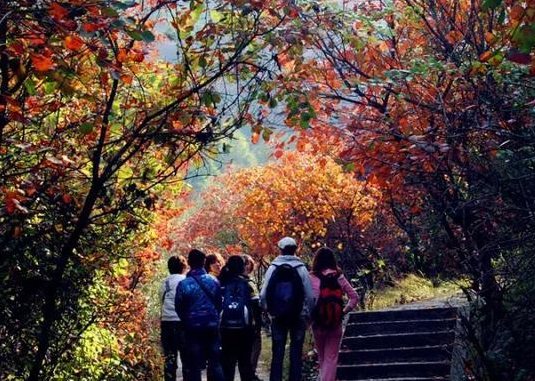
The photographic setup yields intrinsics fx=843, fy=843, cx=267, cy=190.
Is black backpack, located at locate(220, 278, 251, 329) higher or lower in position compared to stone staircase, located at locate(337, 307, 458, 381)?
higher

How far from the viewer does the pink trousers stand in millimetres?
10508

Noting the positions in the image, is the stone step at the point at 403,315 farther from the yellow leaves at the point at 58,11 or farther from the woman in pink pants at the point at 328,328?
the yellow leaves at the point at 58,11

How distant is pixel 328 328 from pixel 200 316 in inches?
67.3

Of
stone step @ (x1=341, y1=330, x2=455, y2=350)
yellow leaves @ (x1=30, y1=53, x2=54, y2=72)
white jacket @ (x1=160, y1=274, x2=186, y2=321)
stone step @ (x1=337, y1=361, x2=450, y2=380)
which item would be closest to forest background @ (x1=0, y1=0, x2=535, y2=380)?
yellow leaves @ (x1=30, y1=53, x2=54, y2=72)

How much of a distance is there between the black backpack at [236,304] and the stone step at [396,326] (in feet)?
10.00

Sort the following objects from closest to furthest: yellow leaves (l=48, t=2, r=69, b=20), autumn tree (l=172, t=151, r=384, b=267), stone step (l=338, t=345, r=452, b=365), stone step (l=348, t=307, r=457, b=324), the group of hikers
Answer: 1. yellow leaves (l=48, t=2, r=69, b=20)
2. the group of hikers
3. stone step (l=338, t=345, r=452, b=365)
4. stone step (l=348, t=307, r=457, b=324)
5. autumn tree (l=172, t=151, r=384, b=267)

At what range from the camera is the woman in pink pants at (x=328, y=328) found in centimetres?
1052

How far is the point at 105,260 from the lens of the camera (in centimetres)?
1005

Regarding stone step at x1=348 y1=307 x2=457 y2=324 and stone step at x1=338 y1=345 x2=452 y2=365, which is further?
stone step at x1=348 y1=307 x2=457 y2=324

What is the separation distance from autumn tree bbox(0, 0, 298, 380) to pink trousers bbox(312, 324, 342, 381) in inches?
104

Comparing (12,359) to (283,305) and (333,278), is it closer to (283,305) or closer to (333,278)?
(283,305)

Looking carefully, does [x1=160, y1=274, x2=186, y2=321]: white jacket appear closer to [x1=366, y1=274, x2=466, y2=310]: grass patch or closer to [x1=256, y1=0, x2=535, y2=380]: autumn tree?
[x1=256, y1=0, x2=535, y2=380]: autumn tree

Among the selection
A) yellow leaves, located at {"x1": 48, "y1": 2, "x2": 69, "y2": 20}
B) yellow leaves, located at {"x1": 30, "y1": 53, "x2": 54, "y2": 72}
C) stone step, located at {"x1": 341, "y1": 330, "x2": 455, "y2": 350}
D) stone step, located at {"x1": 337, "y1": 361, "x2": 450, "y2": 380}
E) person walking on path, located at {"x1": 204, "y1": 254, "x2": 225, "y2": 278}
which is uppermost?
yellow leaves, located at {"x1": 48, "y1": 2, "x2": 69, "y2": 20}

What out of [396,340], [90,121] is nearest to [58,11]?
[90,121]
